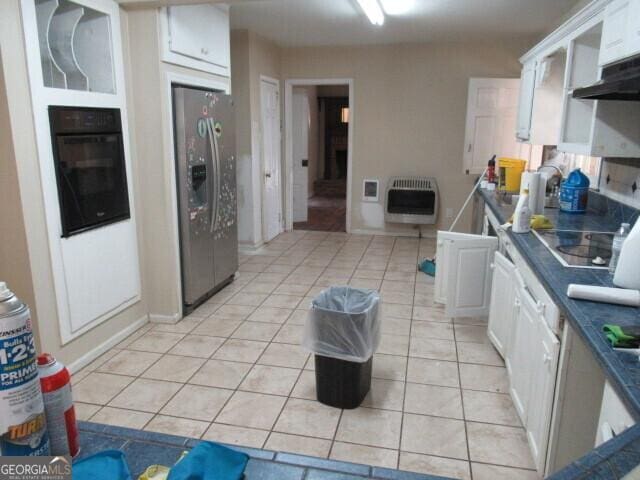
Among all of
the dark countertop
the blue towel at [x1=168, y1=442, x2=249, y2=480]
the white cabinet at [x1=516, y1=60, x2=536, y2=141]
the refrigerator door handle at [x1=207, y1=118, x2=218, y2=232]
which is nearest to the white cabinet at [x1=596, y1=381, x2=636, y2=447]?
the dark countertop

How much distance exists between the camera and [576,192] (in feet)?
10.5

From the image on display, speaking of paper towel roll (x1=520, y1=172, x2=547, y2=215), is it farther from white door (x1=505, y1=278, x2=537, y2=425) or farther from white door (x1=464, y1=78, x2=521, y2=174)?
white door (x1=464, y1=78, x2=521, y2=174)

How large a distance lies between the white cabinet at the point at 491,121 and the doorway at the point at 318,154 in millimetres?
1528

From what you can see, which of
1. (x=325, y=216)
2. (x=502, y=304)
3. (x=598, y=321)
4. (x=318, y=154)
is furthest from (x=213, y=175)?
(x=318, y=154)

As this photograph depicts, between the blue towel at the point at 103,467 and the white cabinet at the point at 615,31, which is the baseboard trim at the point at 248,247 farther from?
the blue towel at the point at 103,467

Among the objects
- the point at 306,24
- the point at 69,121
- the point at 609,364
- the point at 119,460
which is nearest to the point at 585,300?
the point at 609,364

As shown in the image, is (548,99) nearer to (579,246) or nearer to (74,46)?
(579,246)

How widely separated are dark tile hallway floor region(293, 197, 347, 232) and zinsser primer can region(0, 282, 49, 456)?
6023mm

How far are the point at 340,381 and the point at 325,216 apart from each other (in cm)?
545

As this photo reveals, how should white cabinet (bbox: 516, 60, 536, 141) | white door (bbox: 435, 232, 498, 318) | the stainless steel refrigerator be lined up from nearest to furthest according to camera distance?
white door (bbox: 435, 232, 498, 318), the stainless steel refrigerator, white cabinet (bbox: 516, 60, 536, 141)

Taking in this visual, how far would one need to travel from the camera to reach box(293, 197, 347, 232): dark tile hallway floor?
6.92 m

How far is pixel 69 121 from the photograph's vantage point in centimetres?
261

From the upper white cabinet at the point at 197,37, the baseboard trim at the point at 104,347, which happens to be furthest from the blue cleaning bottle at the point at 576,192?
the baseboard trim at the point at 104,347

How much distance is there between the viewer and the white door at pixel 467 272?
3277 mm
